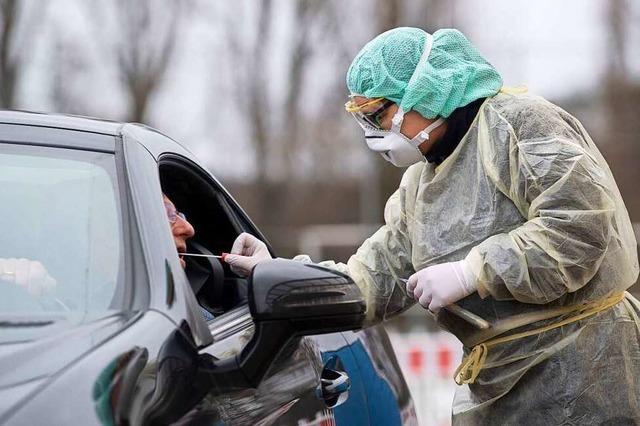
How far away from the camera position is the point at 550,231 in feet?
11.1

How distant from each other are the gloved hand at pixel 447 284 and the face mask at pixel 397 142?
0.41 m

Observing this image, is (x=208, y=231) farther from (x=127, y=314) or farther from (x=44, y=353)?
(x=44, y=353)

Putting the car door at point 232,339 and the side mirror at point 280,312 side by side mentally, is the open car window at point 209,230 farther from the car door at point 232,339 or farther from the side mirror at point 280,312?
the side mirror at point 280,312

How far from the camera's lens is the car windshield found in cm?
276

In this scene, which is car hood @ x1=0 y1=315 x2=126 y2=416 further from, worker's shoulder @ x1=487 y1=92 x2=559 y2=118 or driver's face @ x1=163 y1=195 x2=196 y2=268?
worker's shoulder @ x1=487 y1=92 x2=559 y2=118

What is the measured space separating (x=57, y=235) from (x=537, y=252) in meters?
1.22

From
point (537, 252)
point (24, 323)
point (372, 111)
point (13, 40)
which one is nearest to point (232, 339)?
point (24, 323)

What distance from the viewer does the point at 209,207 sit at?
441 cm

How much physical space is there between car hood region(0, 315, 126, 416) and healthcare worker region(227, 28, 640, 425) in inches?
45.2

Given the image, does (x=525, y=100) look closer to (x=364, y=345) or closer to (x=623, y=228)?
(x=623, y=228)

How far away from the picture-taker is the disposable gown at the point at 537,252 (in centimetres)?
340

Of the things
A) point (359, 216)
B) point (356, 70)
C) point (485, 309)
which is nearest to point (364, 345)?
point (485, 309)

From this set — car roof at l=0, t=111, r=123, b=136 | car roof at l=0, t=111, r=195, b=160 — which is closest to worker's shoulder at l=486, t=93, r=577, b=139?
car roof at l=0, t=111, r=195, b=160

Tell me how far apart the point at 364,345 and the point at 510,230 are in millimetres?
743
